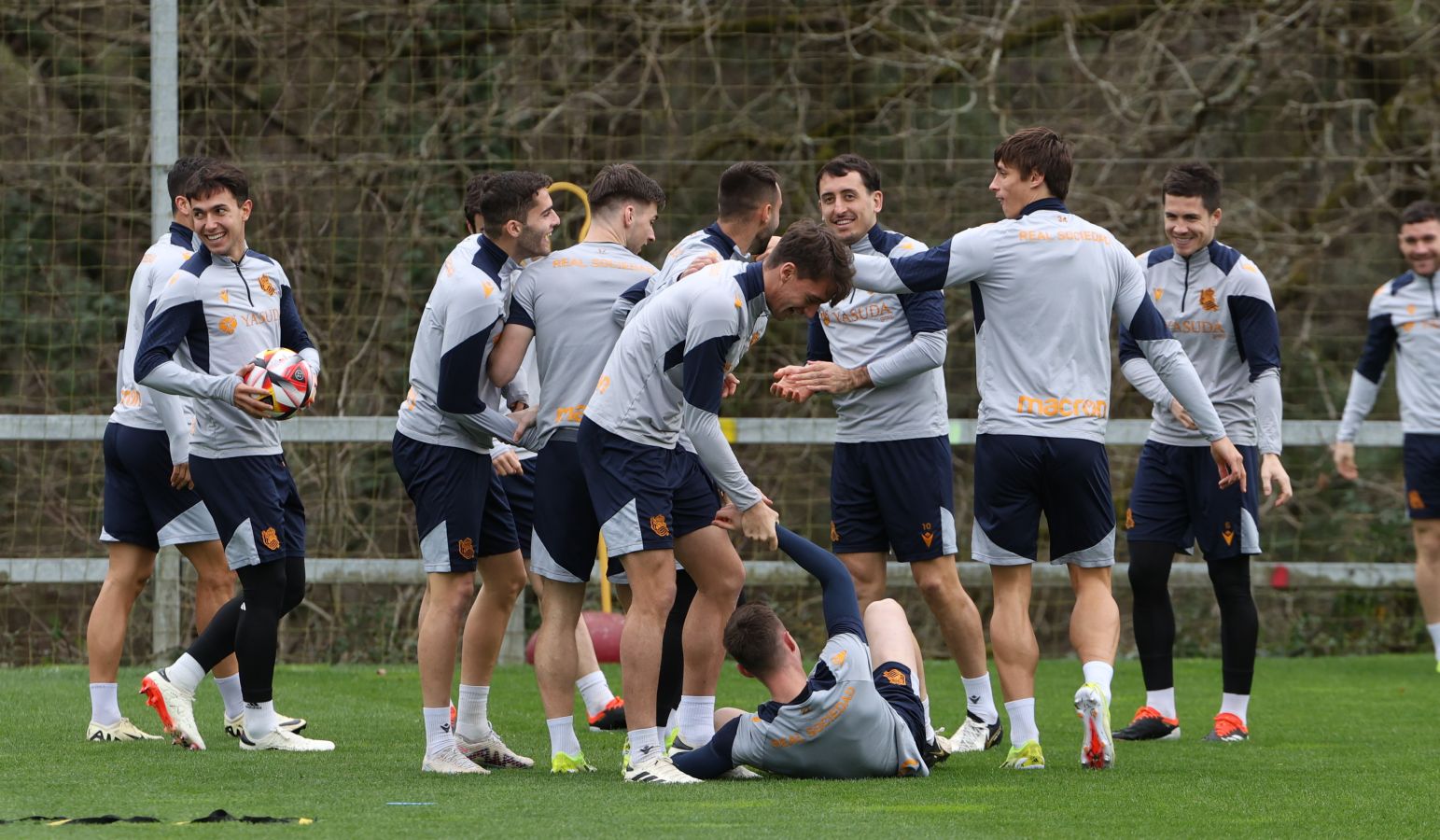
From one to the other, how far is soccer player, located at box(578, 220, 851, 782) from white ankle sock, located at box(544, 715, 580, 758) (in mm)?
307

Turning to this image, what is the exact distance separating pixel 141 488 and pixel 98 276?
4282 millimetres

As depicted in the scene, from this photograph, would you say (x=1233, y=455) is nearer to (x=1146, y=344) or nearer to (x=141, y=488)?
(x=1146, y=344)

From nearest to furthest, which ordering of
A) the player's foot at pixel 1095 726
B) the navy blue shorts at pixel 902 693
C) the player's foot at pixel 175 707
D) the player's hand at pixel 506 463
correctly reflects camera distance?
the navy blue shorts at pixel 902 693 < the player's foot at pixel 1095 726 < the player's hand at pixel 506 463 < the player's foot at pixel 175 707

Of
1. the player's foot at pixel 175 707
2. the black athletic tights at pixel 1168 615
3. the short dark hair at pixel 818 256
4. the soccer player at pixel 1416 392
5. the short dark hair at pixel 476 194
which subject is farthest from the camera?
the soccer player at pixel 1416 392

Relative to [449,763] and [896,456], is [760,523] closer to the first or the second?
[449,763]

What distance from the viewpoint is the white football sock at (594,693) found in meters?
6.78

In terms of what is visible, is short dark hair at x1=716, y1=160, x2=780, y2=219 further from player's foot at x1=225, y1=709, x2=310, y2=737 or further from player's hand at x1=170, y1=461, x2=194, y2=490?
player's foot at x1=225, y1=709, x2=310, y2=737

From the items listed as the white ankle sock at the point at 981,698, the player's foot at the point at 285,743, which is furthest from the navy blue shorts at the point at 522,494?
the white ankle sock at the point at 981,698

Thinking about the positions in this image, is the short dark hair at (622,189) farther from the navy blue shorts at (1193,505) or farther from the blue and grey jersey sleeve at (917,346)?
the navy blue shorts at (1193,505)

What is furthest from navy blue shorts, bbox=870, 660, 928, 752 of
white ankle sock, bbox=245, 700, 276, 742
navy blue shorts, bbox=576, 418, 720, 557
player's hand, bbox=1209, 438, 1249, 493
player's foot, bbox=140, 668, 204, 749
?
player's foot, bbox=140, 668, 204, 749

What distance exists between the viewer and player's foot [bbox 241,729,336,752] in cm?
596

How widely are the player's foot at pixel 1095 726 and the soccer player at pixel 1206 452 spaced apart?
103cm

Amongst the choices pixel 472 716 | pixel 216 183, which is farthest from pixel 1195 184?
pixel 216 183

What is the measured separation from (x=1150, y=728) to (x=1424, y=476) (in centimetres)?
288
